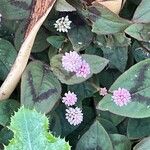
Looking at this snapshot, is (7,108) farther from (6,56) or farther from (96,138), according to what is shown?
(96,138)

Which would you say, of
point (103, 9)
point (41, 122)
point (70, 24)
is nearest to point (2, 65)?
point (70, 24)

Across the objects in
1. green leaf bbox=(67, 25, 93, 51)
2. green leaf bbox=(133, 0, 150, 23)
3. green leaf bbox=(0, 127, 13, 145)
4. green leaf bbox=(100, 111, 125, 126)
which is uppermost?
green leaf bbox=(133, 0, 150, 23)

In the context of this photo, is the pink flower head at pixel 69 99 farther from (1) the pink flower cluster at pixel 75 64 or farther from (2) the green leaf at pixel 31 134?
(2) the green leaf at pixel 31 134

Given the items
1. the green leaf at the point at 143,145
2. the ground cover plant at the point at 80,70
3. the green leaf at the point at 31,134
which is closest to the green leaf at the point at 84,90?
the ground cover plant at the point at 80,70

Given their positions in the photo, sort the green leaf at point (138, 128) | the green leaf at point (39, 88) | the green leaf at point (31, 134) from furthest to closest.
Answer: the green leaf at point (138, 128) < the green leaf at point (39, 88) < the green leaf at point (31, 134)

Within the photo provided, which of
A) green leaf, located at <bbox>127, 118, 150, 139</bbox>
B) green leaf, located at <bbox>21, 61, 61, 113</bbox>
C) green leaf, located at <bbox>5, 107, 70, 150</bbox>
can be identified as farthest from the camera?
green leaf, located at <bbox>127, 118, 150, 139</bbox>

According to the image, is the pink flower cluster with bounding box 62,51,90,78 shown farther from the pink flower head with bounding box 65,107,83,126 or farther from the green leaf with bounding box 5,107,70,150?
the green leaf with bounding box 5,107,70,150

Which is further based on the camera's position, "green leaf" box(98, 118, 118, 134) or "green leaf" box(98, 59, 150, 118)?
"green leaf" box(98, 118, 118, 134)

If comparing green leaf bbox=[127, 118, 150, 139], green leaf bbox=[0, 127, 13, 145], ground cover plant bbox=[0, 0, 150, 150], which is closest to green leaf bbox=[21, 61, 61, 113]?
ground cover plant bbox=[0, 0, 150, 150]
